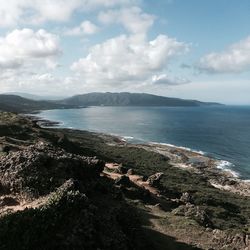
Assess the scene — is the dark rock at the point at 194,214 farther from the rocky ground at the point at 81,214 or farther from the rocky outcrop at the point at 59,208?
the rocky outcrop at the point at 59,208

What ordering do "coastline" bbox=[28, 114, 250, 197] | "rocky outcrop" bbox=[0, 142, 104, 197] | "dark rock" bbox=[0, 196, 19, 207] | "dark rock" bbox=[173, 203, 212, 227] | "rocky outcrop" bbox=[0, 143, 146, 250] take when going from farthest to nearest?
1. "coastline" bbox=[28, 114, 250, 197]
2. "dark rock" bbox=[173, 203, 212, 227]
3. "rocky outcrop" bbox=[0, 142, 104, 197]
4. "dark rock" bbox=[0, 196, 19, 207]
5. "rocky outcrop" bbox=[0, 143, 146, 250]

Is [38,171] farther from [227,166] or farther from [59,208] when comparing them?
[227,166]

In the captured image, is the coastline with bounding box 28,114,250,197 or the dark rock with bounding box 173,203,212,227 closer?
the dark rock with bounding box 173,203,212,227

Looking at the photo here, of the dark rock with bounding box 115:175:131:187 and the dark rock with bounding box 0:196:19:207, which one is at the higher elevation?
the dark rock with bounding box 0:196:19:207

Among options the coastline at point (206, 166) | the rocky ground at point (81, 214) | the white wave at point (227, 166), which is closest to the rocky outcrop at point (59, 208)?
the rocky ground at point (81, 214)

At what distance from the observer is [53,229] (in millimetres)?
16375

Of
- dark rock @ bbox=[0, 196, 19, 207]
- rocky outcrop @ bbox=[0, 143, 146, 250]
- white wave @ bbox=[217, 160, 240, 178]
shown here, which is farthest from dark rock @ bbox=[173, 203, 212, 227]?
white wave @ bbox=[217, 160, 240, 178]

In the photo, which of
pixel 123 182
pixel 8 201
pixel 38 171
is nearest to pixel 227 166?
pixel 123 182

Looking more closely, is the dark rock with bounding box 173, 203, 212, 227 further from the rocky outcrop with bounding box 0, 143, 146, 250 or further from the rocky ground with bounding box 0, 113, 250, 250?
the rocky outcrop with bounding box 0, 143, 146, 250

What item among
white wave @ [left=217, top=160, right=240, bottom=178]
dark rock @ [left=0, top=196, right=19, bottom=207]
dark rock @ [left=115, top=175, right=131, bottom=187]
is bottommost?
white wave @ [left=217, top=160, right=240, bottom=178]

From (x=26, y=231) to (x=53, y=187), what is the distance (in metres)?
5.98

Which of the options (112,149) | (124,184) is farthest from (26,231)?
(112,149)

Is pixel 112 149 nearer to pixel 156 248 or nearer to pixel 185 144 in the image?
pixel 185 144

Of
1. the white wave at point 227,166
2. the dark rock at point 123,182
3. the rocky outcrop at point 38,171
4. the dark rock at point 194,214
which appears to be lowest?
the white wave at point 227,166
